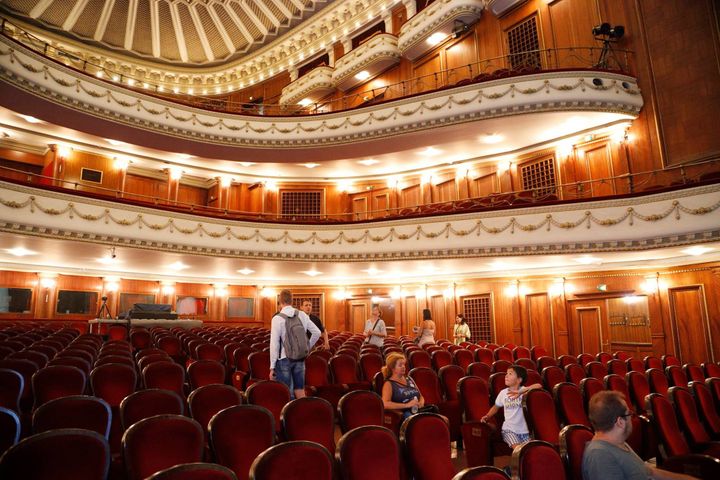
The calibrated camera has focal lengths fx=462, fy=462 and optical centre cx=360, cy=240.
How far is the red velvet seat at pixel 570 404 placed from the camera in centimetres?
420

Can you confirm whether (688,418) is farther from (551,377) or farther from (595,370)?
(595,370)

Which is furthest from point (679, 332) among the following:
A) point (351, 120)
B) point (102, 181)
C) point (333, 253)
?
point (102, 181)

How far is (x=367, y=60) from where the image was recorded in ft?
53.8

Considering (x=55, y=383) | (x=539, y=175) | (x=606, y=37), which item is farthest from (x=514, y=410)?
(x=606, y=37)

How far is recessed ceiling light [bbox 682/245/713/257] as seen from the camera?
8829mm

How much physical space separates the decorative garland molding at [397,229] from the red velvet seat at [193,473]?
920cm

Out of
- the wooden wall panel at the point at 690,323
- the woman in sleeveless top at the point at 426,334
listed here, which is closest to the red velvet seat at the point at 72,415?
the woman in sleeveless top at the point at 426,334

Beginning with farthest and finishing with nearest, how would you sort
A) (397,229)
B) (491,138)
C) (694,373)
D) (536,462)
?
(491,138) → (397,229) → (694,373) → (536,462)

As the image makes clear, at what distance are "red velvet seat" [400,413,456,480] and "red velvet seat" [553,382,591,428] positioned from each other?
73.4 inches

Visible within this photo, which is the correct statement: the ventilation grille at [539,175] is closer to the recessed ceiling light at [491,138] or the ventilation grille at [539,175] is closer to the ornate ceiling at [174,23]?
the recessed ceiling light at [491,138]

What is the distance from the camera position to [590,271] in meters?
11.2

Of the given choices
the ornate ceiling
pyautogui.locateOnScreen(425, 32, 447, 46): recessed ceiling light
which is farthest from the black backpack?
the ornate ceiling

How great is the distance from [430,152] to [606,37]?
5.39m

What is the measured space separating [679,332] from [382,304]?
825 centimetres
